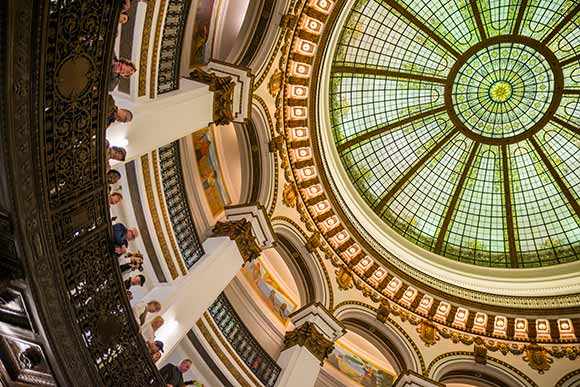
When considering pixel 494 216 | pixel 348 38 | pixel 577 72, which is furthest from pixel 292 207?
pixel 577 72

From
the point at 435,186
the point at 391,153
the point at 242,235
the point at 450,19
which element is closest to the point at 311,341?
the point at 242,235

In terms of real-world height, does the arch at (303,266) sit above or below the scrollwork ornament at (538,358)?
below

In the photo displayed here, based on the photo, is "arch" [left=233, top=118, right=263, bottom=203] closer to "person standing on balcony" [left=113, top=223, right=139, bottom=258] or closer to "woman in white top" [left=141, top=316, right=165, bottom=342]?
"woman in white top" [left=141, top=316, right=165, bottom=342]

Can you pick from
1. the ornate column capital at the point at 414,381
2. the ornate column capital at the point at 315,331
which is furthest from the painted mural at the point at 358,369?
the ornate column capital at the point at 315,331

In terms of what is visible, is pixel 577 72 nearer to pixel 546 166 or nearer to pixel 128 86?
pixel 546 166

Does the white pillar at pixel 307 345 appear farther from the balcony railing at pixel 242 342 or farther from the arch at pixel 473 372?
the arch at pixel 473 372

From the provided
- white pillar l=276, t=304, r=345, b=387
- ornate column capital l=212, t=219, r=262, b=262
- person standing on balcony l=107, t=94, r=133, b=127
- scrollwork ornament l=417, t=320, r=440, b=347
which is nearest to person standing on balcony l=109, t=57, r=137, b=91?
person standing on balcony l=107, t=94, r=133, b=127

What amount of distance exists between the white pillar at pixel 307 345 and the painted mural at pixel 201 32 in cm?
770

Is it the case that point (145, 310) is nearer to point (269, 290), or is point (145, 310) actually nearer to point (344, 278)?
point (344, 278)

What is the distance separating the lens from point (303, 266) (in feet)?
48.8

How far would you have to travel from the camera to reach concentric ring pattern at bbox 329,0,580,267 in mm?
16703

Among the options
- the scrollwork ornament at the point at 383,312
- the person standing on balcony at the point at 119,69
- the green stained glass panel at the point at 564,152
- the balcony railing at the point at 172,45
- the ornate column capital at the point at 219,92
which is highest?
the green stained glass panel at the point at 564,152

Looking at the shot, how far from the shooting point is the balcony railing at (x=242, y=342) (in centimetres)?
1288

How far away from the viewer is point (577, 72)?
1681 cm
